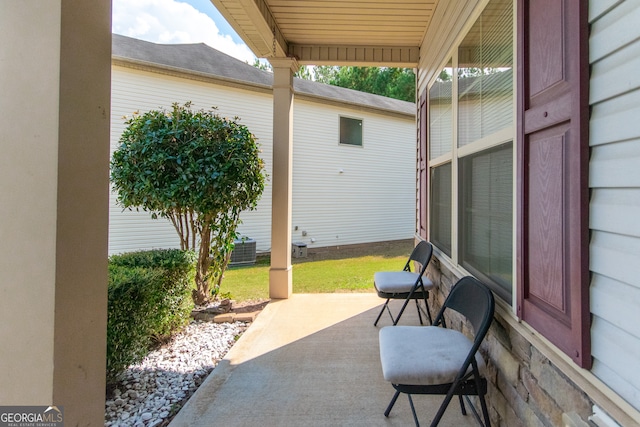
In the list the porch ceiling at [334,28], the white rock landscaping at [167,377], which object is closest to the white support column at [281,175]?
the porch ceiling at [334,28]

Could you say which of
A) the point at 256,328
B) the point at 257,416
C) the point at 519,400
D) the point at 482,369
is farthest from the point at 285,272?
the point at 519,400

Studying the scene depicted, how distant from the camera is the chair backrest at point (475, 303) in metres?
1.40

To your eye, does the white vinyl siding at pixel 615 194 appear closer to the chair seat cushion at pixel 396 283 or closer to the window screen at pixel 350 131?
the chair seat cushion at pixel 396 283

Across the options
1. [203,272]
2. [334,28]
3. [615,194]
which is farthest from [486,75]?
[203,272]

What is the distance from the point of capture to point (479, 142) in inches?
72.1

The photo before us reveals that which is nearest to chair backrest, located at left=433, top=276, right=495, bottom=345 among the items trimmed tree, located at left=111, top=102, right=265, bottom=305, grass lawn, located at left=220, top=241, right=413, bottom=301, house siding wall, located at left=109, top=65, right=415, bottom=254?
trimmed tree, located at left=111, top=102, right=265, bottom=305

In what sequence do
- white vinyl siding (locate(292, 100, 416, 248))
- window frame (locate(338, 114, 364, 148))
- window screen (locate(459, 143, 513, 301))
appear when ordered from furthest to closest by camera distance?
window frame (locate(338, 114, 364, 148))
white vinyl siding (locate(292, 100, 416, 248))
window screen (locate(459, 143, 513, 301))

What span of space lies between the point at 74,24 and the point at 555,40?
4.99 feet

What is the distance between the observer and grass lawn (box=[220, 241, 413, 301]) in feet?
15.4

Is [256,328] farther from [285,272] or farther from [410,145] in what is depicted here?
[410,145]

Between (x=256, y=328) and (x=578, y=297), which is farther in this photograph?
(x=256, y=328)

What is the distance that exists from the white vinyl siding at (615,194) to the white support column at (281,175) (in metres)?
3.18

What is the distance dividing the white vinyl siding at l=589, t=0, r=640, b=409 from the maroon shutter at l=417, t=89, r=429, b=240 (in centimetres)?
245

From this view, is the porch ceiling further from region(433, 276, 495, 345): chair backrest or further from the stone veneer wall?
the stone veneer wall
